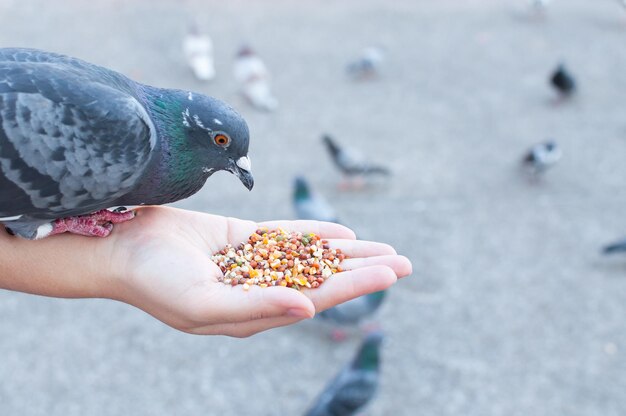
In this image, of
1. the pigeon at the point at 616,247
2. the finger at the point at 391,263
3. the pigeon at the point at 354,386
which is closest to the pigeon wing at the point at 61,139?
the finger at the point at 391,263

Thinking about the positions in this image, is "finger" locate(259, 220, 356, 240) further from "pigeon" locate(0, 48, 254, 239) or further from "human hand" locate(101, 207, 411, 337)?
"pigeon" locate(0, 48, 254, 239)

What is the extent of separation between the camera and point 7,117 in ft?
7.43

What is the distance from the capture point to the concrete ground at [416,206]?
4.72 metres

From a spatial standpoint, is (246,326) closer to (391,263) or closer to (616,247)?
(391,263)

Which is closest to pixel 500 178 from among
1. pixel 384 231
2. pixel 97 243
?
pixel 384 231

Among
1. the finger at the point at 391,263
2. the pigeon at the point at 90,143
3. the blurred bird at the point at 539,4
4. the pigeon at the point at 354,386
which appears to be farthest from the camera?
the blurred bird at the point at 539,4

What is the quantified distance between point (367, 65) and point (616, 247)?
183 inches

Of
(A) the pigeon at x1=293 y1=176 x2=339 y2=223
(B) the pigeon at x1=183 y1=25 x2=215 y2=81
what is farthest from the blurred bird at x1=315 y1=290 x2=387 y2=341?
(B) the pigeon at x1=183 y1=25 x2=215 y2=81

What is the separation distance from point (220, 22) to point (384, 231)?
6.41 m

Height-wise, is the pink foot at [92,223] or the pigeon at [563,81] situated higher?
the pink foot at [92,223]

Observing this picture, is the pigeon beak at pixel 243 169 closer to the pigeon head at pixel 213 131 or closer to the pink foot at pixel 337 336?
the pigeon head at pixel 213 131

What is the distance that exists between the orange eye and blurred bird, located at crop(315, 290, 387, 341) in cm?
258

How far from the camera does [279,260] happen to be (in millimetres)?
2691

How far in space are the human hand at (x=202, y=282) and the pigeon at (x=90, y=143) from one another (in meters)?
0.17
